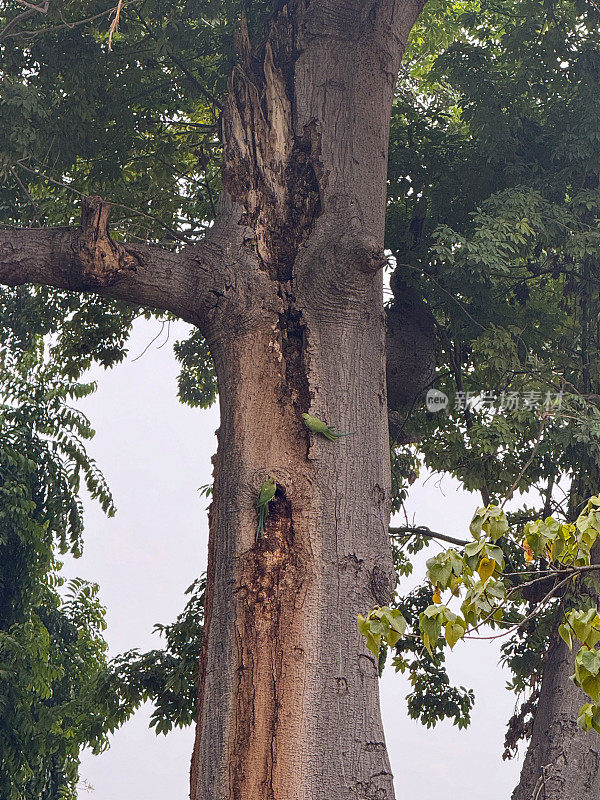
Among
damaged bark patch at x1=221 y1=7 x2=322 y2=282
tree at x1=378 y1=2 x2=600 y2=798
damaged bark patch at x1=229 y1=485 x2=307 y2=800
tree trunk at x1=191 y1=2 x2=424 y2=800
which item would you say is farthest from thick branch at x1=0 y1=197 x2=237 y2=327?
tree at x1=378 y1=2 x2=600 y2=798

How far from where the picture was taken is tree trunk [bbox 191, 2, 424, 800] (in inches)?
145

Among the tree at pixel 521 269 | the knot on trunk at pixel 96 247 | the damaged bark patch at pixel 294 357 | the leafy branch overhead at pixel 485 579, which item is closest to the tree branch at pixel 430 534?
the tree at pixel 521 269

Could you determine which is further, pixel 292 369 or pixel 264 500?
pixel 292 369

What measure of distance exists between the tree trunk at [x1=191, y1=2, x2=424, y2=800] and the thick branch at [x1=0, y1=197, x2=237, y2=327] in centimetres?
18

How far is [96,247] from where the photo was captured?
4367 mm

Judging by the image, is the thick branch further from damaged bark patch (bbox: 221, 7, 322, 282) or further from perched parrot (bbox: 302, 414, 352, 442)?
perched parrot (bbox: 302, 414, 352, 442)

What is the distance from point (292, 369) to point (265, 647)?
129 cm

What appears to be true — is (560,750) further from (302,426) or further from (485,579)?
(485,579)

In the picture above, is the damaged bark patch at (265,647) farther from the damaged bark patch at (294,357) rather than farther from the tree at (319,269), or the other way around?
the damaged bark patch at (294,357)

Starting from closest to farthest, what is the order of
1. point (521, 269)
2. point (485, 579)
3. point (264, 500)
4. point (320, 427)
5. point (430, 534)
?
point (485, 579) < point (264, 500) < point (320, 427) < point (430, 534) < point (521, 269)

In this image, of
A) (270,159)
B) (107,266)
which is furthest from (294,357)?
(270,159)

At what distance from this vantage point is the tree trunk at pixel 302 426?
3.67 m

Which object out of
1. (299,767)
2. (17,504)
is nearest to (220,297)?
(299,767)

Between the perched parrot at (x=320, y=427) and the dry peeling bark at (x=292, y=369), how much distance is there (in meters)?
0.04
